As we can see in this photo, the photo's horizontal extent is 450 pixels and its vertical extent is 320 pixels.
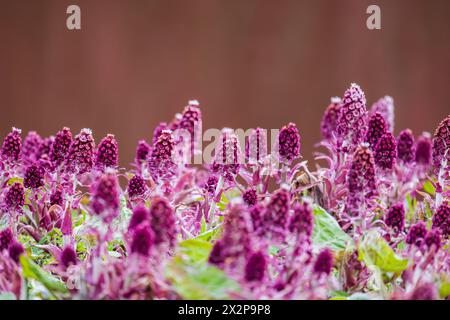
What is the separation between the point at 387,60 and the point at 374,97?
269 millimetres

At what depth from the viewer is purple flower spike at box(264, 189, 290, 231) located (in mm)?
600

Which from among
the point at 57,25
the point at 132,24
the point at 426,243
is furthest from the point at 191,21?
the point at 426,243

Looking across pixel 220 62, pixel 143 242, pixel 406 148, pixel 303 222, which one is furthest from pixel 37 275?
pixel 220 62

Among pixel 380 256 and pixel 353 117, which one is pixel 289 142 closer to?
pixel 353 117

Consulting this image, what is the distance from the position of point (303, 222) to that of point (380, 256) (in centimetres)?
14

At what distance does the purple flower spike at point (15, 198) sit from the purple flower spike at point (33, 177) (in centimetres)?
7

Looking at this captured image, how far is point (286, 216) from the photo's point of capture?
60 cm

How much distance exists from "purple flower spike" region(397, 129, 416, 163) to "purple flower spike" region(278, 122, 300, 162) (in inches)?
5.1

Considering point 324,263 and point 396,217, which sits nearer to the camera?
point 324,263

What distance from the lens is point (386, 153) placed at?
32.4 inches

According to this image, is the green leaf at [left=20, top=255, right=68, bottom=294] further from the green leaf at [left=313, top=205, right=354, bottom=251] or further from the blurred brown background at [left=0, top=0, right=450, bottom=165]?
the blurred brown background at [left=0, top=0, right=450, bottom=165]

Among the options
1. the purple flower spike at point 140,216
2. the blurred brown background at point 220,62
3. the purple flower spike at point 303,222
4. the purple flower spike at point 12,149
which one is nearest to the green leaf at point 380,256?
the purple flower spike at point 303,222

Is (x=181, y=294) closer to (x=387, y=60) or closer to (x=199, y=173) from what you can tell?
(x=199, y=173)
